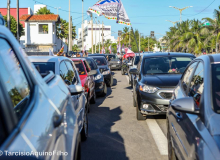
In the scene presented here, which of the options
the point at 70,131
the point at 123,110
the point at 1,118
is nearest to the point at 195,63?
the point at 70,131

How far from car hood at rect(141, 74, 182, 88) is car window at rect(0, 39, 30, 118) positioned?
6.09m

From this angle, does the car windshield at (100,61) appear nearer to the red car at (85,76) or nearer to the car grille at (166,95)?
the red car at (85,76)

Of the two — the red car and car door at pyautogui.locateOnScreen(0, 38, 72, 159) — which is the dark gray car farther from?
the red car

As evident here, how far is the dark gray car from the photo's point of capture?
9.06 feet

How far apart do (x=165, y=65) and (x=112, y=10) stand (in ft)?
22.5

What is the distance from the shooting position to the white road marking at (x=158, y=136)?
5.91m

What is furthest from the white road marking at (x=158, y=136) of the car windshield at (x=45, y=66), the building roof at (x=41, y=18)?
the building roof at (x=41, y=18)

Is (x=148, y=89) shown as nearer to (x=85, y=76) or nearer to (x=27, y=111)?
(x=85, y=76)

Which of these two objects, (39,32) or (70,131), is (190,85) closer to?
(70,131)

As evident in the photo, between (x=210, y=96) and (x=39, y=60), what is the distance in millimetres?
4292

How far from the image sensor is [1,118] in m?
1.60

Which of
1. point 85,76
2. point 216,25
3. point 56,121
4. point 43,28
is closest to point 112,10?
point 85,76

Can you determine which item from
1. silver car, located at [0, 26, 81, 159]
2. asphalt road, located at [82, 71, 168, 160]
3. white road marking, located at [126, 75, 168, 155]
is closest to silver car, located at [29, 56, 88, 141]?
asphalt road, located at [82, 71, 168, 160]

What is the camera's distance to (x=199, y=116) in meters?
3.25
